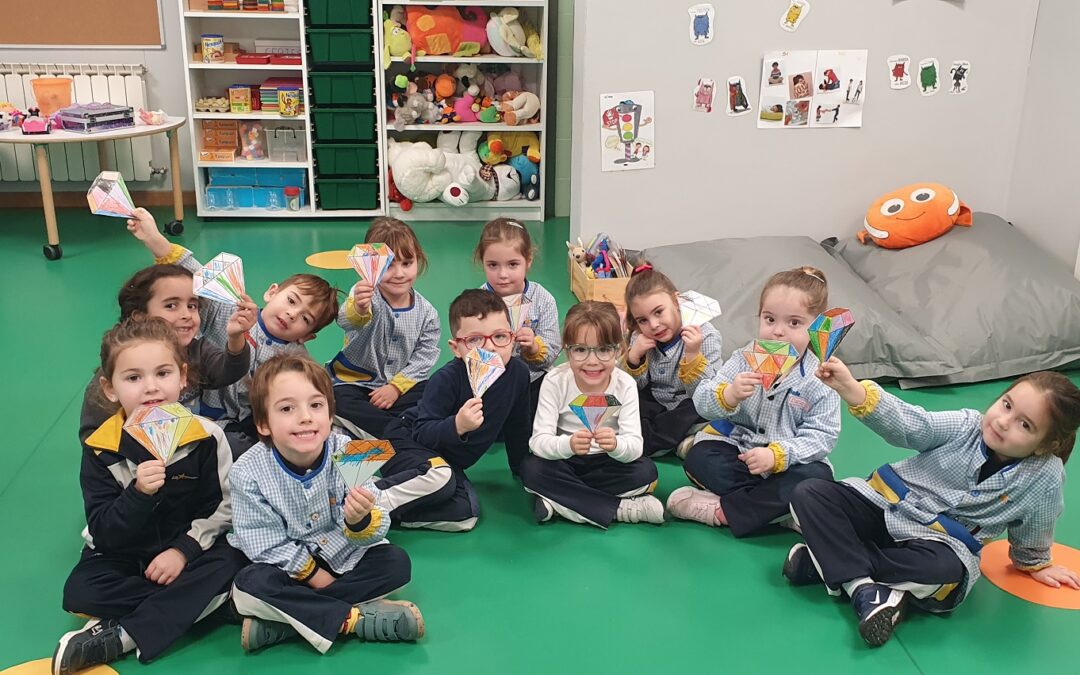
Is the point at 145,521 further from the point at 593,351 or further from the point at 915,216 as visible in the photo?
the point at 915,216

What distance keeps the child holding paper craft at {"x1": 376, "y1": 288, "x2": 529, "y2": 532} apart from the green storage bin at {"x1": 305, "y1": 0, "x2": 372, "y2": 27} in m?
4.24

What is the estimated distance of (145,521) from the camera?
253 cm

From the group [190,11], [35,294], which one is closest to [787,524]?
[35,294]

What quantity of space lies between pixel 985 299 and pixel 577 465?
2.47m

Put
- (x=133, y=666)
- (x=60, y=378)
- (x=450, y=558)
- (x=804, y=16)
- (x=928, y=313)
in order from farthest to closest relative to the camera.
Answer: (x=804, y=16)
(x=928, y=313)
(x=60, y=378)
(x=450, y=558)
(x=133, y=666)

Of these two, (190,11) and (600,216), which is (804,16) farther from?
(190,11)

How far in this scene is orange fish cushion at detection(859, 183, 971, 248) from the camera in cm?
515

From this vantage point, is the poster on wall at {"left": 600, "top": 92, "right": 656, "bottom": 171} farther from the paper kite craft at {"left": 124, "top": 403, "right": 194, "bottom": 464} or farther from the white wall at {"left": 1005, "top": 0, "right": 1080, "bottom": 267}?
the paper kite craft at {"left": 124, "top": 403, "right": 194, "bottom": 464}

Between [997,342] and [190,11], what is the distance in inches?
218

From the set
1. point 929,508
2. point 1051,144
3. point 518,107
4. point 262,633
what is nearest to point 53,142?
point 518,107

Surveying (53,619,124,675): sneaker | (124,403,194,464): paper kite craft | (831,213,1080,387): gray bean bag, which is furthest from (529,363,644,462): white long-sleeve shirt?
(831,213,1080,387): gray bean bag

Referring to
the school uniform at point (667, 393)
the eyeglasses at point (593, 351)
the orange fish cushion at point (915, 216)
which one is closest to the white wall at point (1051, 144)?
the orange fish cushion at point (915, 216)

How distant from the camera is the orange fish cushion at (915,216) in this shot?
16.9 feet

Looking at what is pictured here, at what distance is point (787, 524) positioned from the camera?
130 inches
